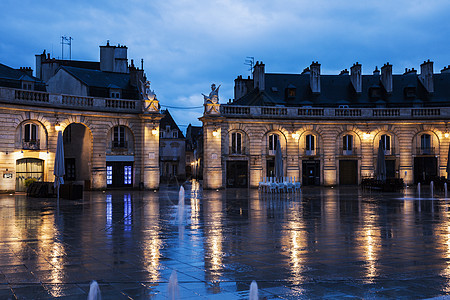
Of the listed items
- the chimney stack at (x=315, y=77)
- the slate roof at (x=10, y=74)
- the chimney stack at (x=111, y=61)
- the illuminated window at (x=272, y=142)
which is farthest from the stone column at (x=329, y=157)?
the slate roof at (x=10, y=74)

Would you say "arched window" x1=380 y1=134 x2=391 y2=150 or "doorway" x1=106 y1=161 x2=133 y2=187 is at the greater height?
"arched window" x1=380 y1=134 x2=391 y2=150

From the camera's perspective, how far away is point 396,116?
42.0 m

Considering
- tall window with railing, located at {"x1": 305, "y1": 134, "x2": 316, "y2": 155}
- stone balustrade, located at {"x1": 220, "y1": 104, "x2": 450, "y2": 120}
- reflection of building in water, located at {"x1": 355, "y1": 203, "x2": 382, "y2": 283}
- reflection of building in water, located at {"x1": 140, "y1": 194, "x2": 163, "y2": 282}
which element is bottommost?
reflection of building in water, located at {"x1": 355, "y1": 203, "x2": 382, "y2": 283}

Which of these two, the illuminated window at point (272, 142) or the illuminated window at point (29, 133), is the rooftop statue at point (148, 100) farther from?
the illuminated window at point (272, 142)

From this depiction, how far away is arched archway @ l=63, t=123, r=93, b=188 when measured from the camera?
3656 centimetres

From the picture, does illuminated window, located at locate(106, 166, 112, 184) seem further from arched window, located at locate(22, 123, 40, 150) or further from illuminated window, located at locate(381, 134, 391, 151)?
illuminated window, located at locate(381, 134, 391, 151)

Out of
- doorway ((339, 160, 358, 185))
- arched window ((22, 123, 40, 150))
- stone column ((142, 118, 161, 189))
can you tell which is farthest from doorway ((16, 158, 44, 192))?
doorway ((339, 160, 358, 185))

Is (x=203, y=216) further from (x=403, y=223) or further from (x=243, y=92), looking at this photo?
(x=243, y=92)

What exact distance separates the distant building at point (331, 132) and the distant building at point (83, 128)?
17.0 ft

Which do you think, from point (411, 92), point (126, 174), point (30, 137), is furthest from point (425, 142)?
point (30, 137)

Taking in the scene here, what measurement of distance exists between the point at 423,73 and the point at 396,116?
6.78m

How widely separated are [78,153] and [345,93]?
2565 cm

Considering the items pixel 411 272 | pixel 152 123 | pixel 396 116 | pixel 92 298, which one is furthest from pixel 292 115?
pixel 92 298

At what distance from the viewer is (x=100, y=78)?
40062 mm
